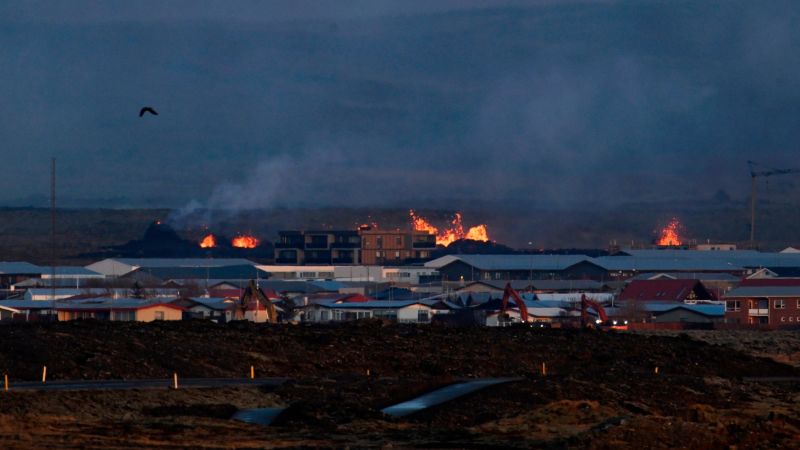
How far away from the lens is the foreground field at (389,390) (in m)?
33.6

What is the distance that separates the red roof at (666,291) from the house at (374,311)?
1843 cm

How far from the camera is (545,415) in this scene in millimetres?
37219

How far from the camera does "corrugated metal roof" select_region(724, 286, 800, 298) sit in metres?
98.4

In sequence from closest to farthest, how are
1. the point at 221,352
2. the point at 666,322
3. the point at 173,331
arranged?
the point at 221,352 → the point at 173,331 → the point at 666,322

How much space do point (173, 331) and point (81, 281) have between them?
254ft

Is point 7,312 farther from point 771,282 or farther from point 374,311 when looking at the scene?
point 771,282

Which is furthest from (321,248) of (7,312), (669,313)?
(7,312)

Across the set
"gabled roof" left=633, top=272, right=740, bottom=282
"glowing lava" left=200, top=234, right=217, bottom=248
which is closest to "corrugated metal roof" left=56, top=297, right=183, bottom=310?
"gabled roof" left=633, top=272, right=740, bottom=282

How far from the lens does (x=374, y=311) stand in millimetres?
97875

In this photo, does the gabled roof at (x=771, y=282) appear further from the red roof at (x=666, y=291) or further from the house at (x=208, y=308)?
the house at (x=208, y=308)

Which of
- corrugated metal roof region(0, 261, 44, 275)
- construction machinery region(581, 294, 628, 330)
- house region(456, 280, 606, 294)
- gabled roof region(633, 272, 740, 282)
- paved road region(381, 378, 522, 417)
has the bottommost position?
paved road region(381, 378, 522, 417)

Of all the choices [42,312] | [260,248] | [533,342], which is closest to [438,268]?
[260,248]

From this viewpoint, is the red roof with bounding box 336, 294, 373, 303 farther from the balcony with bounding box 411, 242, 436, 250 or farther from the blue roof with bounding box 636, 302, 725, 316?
the balcony with bounding box 411, 242, 436, 250

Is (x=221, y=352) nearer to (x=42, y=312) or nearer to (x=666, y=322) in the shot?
(x=42, y=312)
